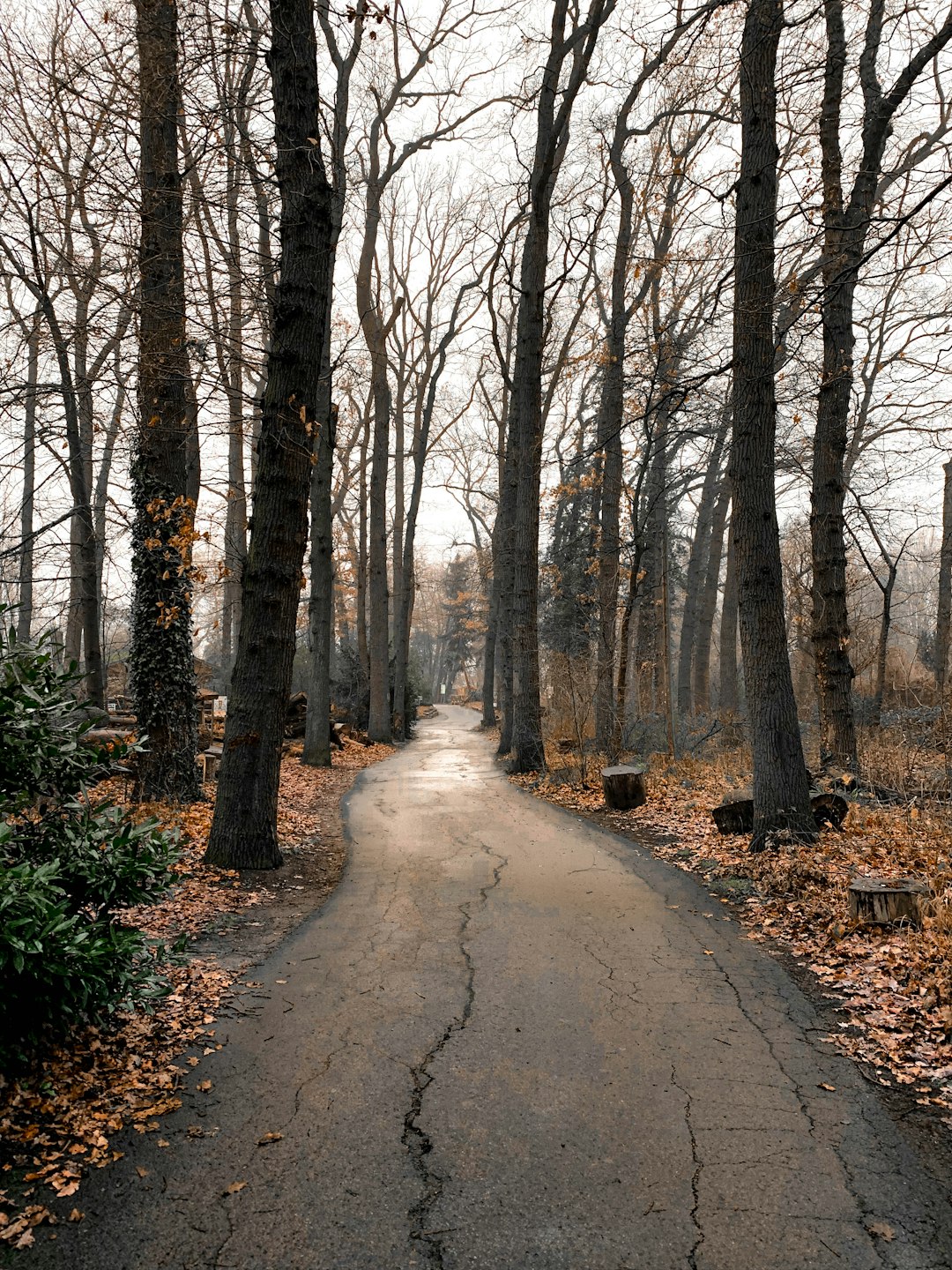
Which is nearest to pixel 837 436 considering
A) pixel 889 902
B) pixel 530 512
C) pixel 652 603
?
pixel 530 512

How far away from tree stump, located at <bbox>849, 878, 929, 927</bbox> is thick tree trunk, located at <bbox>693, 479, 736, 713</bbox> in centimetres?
1742

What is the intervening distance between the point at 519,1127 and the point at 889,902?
3142 millimetres

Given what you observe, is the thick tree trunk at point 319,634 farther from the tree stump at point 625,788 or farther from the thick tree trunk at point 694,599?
the thick tree trunk at point 694,599

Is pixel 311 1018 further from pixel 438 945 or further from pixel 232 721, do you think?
pixel 232 721

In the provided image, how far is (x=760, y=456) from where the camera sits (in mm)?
7598

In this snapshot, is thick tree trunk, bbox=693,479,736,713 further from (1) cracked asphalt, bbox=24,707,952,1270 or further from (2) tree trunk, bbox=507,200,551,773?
(1) cracked asphalt, bbox=24,707,952,1270

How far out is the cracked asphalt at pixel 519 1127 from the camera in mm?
2500

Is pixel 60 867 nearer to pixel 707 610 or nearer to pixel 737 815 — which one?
pixel 737 815

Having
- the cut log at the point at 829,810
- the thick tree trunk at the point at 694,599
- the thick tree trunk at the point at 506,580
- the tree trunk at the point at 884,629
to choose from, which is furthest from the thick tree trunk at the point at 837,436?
the thick tree trunk at the point at 694,599

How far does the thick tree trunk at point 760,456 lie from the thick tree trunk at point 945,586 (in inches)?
478

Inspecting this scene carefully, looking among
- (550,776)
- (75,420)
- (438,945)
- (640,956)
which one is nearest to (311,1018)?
(438,945)

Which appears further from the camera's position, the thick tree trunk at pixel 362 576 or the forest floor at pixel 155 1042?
the thick tree trunk at pixel 362 576

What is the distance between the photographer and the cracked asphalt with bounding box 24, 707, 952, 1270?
250cm

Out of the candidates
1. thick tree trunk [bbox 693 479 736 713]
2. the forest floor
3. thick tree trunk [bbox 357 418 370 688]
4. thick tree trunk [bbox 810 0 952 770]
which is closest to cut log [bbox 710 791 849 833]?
thick tree trunk [bbox 810 0 952 770]
